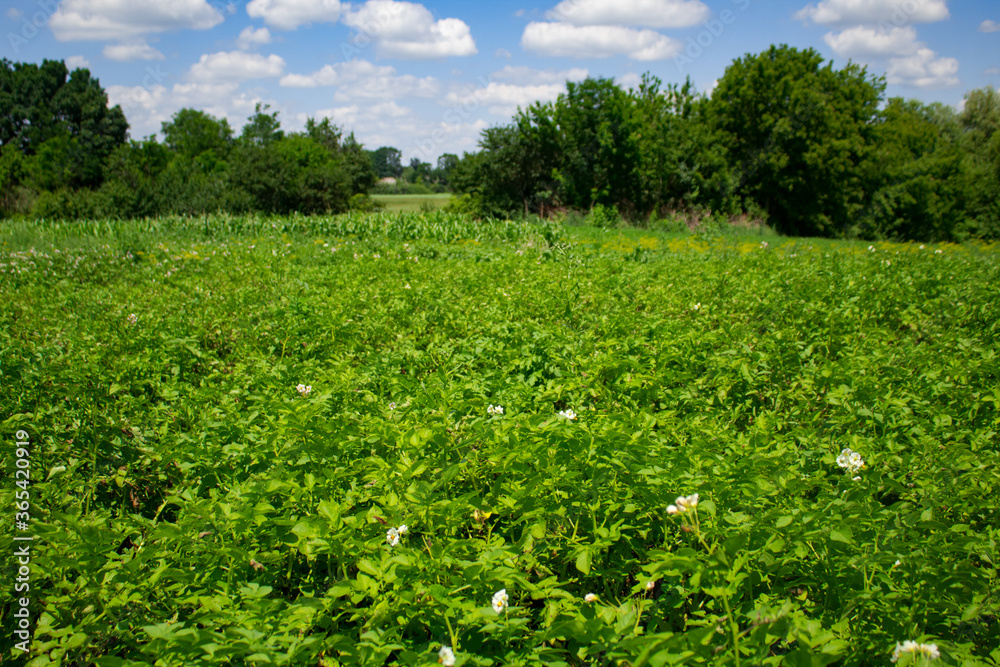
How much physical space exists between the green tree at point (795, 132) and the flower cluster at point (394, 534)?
3252 centimetres

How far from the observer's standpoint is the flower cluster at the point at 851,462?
236 centimetres

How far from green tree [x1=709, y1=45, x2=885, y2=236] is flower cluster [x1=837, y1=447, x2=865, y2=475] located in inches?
1228

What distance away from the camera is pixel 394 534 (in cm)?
184

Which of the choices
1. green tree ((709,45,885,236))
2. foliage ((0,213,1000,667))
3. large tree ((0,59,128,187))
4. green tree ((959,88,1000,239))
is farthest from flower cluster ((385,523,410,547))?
large tree ((0,59,128,187))

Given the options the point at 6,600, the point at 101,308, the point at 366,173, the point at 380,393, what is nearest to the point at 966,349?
the point at 380,393

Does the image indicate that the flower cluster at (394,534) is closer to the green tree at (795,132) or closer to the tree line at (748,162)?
the tree line at (748,162)

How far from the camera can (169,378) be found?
3.86 meters

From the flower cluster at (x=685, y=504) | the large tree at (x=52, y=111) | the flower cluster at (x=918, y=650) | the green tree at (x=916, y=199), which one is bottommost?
Answer: the flower cluster at (x=918, y=650)

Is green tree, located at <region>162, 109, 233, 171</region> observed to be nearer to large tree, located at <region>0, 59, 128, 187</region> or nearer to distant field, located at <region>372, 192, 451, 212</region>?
large tree, located at <region>0, 59, 128, 187</region>

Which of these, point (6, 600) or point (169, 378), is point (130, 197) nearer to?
point (169, 378)

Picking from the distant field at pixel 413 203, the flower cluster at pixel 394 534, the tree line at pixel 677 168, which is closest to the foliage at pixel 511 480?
the flower cluster at pixel 394 534

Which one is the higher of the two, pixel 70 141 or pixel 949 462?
pixel 70 141

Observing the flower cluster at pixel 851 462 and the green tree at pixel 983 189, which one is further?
the green tree at pixel 983 189

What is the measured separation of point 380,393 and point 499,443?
1.27m
